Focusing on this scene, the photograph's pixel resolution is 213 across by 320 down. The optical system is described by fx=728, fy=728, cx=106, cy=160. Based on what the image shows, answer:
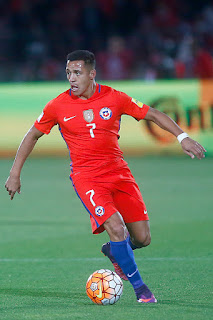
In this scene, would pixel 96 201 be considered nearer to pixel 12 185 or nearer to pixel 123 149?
pixel 12 185

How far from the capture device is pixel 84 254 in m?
7.72

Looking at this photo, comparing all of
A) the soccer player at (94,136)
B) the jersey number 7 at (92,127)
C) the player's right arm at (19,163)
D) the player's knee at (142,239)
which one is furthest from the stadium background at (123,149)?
the jersey number 7 at (92,127)

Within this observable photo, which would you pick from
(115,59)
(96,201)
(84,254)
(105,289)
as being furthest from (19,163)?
(115,59)

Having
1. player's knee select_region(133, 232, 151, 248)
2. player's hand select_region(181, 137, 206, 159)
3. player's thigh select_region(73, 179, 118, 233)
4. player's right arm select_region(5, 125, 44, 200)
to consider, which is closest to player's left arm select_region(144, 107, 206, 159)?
player's hand select_region(181, 137, 206, 159)

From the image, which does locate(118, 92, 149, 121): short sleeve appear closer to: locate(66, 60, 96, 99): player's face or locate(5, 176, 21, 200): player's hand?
locate(66, 60, 96, 99): player's face

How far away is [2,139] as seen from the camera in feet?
58.2

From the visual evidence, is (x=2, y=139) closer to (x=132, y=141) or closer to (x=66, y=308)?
(x=132, y=141)

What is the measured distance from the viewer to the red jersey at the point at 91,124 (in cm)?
602

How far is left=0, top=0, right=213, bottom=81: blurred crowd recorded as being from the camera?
59.8ft

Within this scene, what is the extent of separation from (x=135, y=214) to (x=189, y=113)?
1104 centimetres

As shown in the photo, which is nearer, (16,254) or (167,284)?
(167,284)

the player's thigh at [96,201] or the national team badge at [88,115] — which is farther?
the national team badge at [88,115]

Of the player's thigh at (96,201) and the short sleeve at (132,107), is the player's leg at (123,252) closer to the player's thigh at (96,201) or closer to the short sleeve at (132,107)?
the player's thigh at (96,201)

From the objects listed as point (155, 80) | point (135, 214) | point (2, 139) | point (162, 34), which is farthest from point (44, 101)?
point (135, 214)
